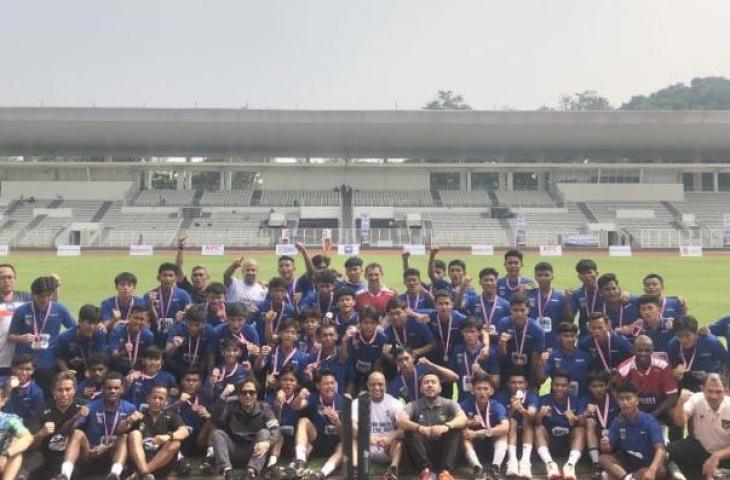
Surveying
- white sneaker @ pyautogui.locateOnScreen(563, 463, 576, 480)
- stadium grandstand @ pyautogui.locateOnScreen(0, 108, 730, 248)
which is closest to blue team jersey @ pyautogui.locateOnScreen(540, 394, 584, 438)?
white sneaker @ pyautogui.locateOnScreen(563, 463, 576, 480)

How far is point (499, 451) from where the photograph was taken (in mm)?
5641

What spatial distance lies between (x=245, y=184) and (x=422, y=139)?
28047 mm

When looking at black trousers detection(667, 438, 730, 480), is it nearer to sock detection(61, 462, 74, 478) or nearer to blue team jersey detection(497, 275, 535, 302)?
blue team jersey detection(497, 275, 535, 302)

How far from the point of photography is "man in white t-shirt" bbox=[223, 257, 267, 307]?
7.88 m

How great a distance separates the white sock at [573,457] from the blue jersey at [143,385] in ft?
11.7

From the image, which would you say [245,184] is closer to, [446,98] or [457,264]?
[446,98]

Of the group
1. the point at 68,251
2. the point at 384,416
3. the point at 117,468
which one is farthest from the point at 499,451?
the point at 68,251

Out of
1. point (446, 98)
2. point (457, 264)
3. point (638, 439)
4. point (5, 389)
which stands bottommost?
point (638, 439)

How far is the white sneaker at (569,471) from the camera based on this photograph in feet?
17.7

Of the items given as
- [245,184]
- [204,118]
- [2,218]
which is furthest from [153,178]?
[204,118]

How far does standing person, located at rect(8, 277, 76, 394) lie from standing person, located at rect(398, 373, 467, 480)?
3.48 metres

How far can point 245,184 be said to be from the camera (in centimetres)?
6612

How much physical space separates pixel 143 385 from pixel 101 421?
470mm

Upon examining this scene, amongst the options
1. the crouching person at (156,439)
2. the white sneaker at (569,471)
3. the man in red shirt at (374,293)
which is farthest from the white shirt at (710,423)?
the crouching person at (156,439)
